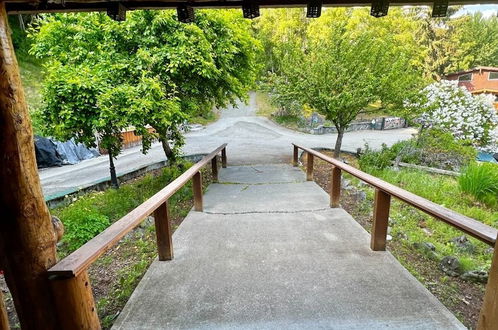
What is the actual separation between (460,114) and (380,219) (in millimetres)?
7576

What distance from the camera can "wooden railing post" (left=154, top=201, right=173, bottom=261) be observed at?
257cm

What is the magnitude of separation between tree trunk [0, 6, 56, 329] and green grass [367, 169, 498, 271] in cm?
368

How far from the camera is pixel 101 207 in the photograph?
520cm

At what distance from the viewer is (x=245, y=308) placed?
204cm

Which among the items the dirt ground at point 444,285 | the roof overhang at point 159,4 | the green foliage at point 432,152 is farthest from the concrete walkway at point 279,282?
the green foliage at point 432,152

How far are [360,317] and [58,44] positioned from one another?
6.93 meters

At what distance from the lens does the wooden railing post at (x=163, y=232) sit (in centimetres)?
257

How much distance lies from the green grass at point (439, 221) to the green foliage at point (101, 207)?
407cm

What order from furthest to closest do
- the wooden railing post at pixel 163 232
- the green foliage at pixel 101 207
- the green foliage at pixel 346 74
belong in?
the green foliage at pixel 346 74 → the green foliage at pixel 101 207 → the wooden railing post at pixel 163 232

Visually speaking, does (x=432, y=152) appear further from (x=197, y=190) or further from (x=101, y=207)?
(x=101, y=207)

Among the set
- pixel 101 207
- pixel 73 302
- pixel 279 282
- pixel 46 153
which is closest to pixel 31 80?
pixel 46 153

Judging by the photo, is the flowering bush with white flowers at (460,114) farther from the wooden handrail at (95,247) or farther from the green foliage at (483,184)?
the wooden handrail at (95,247)

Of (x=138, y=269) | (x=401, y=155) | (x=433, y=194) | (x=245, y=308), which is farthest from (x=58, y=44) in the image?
(x=401, y=155)

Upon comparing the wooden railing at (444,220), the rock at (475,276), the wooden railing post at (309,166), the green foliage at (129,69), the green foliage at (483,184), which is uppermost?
the green foliage at (129,69)
